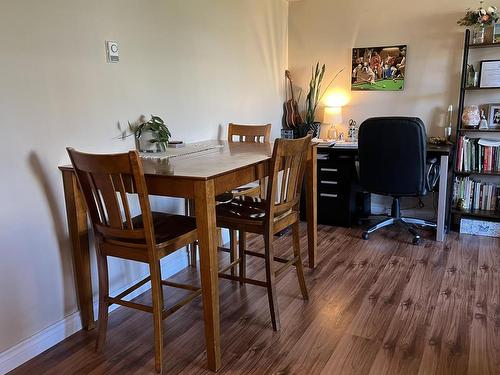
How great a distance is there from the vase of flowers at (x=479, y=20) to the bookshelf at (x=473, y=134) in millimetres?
90

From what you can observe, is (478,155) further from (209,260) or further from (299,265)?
(209,260)

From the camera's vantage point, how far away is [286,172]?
2.16 m

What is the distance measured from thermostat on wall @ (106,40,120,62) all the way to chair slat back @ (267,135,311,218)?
3.36 feet

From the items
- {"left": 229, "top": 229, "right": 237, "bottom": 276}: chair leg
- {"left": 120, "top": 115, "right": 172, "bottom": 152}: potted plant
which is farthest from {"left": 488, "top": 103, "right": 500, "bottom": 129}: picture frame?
{"left": 120, "top": 115, "right": 172, "bottom": 152}: potted plant

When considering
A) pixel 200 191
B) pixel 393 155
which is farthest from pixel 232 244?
pixel 393 155

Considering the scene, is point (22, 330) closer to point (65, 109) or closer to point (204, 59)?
point (65, 109)

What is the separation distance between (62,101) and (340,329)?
176 cm

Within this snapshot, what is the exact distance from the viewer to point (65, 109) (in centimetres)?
204

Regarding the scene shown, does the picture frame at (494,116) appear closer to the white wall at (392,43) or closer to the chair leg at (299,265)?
the white wall at (392,43)

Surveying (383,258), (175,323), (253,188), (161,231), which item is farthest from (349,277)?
(161,231)

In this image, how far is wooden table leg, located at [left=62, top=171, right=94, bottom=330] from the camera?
2031 millimetres

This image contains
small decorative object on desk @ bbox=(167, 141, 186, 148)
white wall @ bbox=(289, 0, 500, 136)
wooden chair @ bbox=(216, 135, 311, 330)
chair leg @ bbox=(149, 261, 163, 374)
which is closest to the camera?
chair leg @ bbox=(149, 261, 163, 374)

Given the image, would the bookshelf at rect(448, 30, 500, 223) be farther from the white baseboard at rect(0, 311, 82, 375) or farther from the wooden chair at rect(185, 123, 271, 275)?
the white baseboard at rect(0, 311, 82, 375)

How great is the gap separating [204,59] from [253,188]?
98 cm
